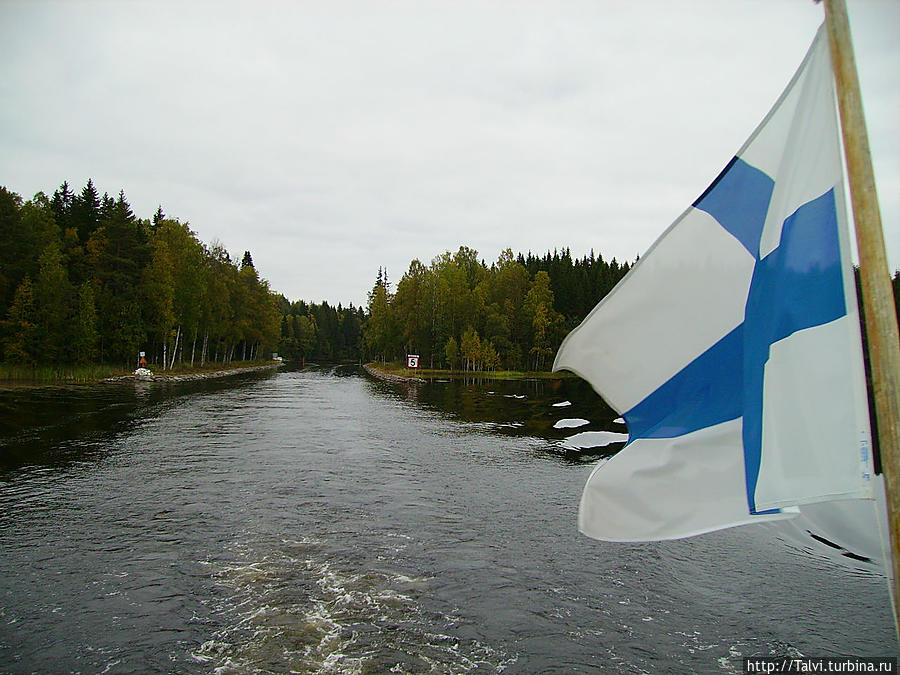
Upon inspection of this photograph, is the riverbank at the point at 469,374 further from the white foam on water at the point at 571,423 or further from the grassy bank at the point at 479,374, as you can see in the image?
the white foam on water at the point at 571,423

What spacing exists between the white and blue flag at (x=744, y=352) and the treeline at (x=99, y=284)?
63.5 m

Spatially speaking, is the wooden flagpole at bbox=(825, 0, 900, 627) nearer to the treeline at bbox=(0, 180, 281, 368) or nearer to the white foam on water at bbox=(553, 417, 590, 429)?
the white foam on water at bbox=(553, 417, 590, 429)

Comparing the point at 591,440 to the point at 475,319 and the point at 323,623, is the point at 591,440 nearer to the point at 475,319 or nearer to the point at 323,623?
the point at 323,623

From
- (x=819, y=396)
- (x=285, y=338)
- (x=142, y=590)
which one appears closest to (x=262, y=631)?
(x=142, y=590)

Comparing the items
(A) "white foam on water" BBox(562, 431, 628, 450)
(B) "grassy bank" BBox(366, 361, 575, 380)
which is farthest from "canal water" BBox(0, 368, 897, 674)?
(B) "grassy bank" BBox(366, 361, 575, 380)

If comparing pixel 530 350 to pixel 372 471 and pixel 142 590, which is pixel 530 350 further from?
pixel 142 590

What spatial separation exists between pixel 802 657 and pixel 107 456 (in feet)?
69.3

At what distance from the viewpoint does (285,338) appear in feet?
564

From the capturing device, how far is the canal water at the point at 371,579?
26.0 ft

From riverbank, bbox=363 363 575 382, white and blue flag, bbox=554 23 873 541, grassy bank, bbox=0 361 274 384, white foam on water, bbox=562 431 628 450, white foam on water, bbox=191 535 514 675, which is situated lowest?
white foam on water, bbox=191 535 514 675

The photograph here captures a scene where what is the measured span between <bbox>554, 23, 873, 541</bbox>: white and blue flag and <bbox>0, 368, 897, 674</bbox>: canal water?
16.6 feet

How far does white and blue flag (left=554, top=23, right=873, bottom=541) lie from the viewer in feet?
10.7

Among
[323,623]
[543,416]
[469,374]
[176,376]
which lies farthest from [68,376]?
[323,623]

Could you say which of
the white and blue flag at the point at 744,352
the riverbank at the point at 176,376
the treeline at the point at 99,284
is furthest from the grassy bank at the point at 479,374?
the white and blue flag at the point at 744,352
